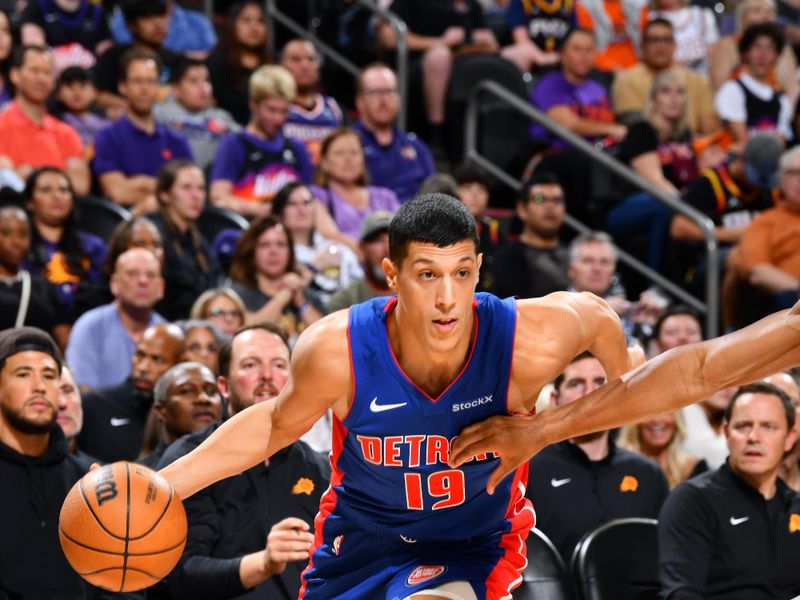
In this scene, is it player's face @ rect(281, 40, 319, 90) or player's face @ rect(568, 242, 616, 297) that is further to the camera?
player's face @ rect(281, 40, 319, 90)

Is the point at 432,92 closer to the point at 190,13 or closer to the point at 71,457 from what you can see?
the point at 190,13

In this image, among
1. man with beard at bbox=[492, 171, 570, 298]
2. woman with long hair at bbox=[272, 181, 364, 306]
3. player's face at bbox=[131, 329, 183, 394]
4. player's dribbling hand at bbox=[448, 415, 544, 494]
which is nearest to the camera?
player's dribbling hand at bbox=[448, 415, 544, 494]

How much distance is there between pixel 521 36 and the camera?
471 inches

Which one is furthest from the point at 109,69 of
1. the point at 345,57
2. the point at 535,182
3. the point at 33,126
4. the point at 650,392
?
the point at 650,392

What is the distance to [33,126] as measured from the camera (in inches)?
356

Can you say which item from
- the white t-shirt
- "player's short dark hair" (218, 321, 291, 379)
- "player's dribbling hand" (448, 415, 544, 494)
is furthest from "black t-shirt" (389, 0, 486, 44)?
"player's dribbling hand" (448, 415, 544, 494)

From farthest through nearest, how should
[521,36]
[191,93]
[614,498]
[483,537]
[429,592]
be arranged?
[521,36] < [191,93] < [614,498] < [483,537] < [429,592]

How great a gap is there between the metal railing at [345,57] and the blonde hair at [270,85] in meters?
1.38

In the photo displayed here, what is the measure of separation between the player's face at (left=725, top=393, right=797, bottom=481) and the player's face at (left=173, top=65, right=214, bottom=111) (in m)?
5.08

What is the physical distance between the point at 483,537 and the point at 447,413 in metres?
0.51

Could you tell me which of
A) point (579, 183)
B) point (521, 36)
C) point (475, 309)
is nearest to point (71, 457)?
point (475, 309)

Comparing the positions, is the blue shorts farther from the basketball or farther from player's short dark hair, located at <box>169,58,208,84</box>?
player's short dark hair, located at <box>169,58,208,84</box>

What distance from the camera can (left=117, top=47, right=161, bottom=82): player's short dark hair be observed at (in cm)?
935

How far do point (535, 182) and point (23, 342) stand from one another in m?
4.47
